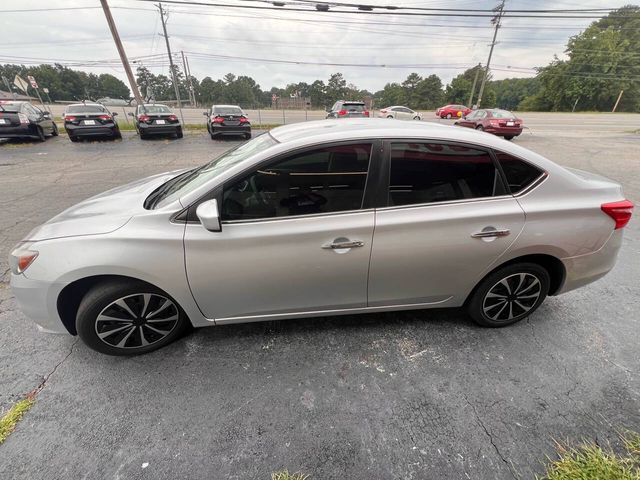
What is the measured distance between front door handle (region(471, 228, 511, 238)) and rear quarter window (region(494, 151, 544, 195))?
304mm

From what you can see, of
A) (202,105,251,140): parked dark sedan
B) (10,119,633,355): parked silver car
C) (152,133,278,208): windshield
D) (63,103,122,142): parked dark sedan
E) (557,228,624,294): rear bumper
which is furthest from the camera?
(202,105,251,140): parked dark sedan

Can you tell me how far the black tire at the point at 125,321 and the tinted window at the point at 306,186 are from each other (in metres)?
0.85

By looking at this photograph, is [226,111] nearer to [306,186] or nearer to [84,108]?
[84,108]

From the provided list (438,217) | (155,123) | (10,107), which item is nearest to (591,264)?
(438,217)

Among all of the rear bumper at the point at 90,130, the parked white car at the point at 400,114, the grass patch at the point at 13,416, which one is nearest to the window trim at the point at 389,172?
the grass patch at the point at 13,416

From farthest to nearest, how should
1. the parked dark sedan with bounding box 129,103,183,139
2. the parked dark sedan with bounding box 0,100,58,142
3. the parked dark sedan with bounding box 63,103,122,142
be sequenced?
the parked dark sedan with bounding box 129,103,183,139
the parked dark sedan with bounding box 63,103,122,142
the parked dark sedan with bounding box 0,100,58,142

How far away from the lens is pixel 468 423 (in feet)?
6.10

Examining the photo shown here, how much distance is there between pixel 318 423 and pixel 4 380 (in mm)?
2201

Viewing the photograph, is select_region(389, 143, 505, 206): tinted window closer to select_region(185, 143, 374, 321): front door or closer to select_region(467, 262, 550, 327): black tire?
select_region(185, 143, 374, 321): front door

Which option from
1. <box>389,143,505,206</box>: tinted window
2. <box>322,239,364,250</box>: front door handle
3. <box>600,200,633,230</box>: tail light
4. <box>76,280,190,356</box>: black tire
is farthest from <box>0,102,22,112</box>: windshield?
<box>600,200,633,230</box>: tail light

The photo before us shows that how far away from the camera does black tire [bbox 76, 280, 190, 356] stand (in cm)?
204

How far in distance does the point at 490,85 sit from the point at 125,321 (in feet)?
272

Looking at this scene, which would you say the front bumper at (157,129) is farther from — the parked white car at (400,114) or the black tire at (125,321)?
the parked white car at (400,114)

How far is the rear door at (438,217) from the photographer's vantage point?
2078 millimetres
